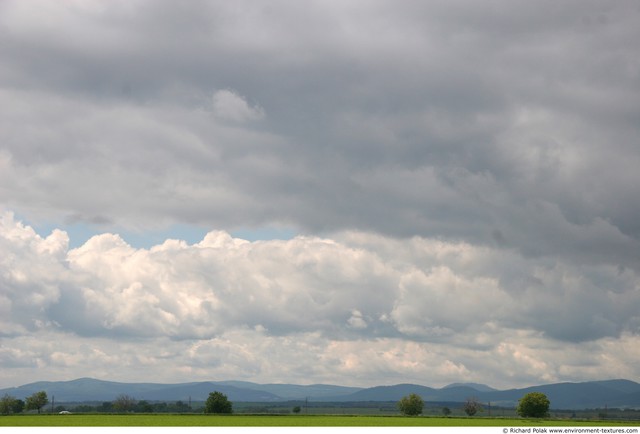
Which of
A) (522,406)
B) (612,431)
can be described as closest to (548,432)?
(612,431)

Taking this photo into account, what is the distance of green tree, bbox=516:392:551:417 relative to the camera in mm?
196125

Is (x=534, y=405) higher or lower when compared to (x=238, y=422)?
higher

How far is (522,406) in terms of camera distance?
19812 centimetres

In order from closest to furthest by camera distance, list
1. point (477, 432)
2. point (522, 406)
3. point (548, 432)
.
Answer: point (548, 432), point (477, 432), point (522, 406)

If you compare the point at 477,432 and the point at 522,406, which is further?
the point at 522,406

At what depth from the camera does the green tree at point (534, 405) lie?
196125mm

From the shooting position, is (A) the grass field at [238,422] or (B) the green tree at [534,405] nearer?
(A) the grass field at [238,422]

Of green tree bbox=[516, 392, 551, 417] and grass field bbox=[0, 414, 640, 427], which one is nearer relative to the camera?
grass field bbox=[0, 414, 640, 427]

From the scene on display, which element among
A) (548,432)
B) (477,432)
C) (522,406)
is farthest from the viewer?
(522,406)

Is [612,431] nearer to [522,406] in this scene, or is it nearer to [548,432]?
[548,432]

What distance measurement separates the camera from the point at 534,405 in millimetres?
195875

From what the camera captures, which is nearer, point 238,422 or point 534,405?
point 238,422

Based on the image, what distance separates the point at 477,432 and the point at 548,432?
13079 millimetres

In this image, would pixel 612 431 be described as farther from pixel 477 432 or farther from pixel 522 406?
pixel 522 406
